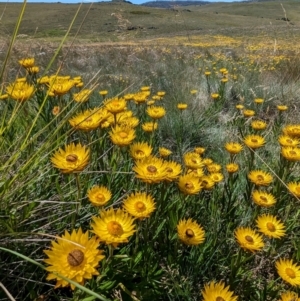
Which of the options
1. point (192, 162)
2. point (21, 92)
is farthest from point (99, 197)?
point (21, 92)

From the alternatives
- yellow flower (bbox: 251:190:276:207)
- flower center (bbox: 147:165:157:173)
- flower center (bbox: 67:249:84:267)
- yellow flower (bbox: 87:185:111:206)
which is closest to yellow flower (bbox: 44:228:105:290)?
flower center (bbox: 67:249:84:267)

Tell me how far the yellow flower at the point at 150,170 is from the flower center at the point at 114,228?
0.92ft

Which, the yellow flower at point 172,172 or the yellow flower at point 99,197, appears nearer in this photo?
the yellow flower at point 99,197

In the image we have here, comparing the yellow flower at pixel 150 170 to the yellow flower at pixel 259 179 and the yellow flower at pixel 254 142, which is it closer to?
the yellow flower at pixel 259 179

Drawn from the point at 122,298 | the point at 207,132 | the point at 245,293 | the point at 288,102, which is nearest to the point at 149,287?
the point at 122,298

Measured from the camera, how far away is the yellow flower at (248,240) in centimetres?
161

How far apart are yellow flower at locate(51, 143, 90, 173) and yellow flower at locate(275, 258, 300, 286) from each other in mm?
950

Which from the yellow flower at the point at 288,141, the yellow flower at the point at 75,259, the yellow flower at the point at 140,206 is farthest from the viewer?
the yellow flower at the point at 288,141

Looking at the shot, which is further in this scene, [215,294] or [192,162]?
[192,162]

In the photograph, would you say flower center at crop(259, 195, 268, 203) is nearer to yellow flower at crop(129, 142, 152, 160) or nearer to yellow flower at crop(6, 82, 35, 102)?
yellow flower at crop(129, 142, 152, 160)

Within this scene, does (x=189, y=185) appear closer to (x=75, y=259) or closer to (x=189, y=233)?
(x=189, y=233)

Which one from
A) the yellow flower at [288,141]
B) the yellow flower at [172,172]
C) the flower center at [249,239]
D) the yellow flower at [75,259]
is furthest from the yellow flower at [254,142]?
the yellow flower at [75,259]

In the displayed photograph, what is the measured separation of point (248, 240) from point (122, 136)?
81 centimetres

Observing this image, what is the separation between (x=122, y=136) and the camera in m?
1.95
